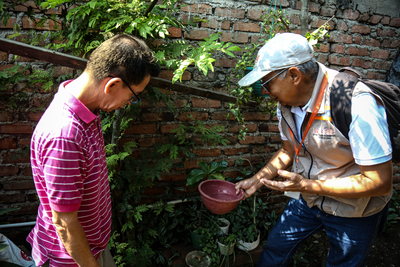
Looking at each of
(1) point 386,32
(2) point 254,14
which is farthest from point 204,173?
(1) point 386,32

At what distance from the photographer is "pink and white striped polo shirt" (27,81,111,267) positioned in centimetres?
95

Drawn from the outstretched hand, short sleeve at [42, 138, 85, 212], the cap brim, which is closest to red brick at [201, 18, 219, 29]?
the cap brim

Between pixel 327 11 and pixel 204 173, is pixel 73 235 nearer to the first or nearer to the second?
pixel 204 173

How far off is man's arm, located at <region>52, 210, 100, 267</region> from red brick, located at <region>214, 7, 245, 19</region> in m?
1.98

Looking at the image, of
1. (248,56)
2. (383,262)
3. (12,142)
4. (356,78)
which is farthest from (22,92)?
(383,262)

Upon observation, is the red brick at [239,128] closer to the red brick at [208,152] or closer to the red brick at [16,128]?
the red brick at [208,152]

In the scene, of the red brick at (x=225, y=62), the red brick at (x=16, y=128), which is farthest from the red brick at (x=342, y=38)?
the red brick at (x=16, y=128)

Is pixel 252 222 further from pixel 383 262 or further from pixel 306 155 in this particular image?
pixel 383 262

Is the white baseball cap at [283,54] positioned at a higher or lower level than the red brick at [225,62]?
higher

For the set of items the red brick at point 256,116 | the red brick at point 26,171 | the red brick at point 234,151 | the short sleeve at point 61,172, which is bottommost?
the red brick at point 26,171

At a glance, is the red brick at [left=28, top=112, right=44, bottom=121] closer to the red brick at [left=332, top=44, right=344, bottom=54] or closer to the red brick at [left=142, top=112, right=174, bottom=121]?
the red brick at [left=142, top=112, right=174, bottom=121]

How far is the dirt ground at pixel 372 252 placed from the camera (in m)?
2.57

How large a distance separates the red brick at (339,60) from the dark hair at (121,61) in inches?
93.0

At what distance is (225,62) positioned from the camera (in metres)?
2.39
